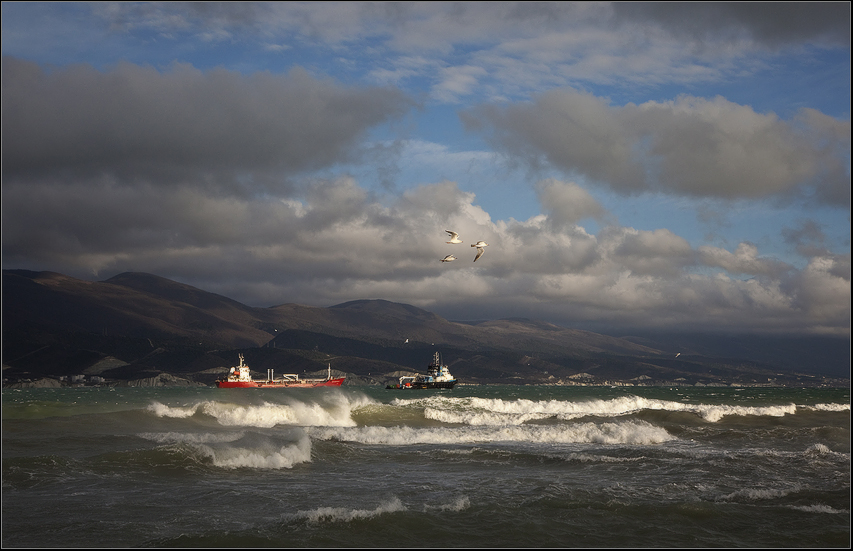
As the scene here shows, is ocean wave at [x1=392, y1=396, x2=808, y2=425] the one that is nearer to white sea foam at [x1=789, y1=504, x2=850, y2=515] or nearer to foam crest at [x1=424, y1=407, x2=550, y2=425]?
foam crest at [x1=424, y1=407, x2=550, y2=425]

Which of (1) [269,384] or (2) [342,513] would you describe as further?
(1) [269,384]

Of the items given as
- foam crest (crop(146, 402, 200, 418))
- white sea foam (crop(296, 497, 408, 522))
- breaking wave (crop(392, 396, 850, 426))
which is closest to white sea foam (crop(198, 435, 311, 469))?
white sea foam (crop(296, 497, 408, 522))

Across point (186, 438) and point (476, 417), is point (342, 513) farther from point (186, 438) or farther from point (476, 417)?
point (476, 417)

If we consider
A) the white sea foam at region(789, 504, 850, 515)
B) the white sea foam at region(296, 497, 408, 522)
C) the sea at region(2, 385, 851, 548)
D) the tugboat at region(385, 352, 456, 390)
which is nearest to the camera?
the sea at region(2, 385, 851, 548)

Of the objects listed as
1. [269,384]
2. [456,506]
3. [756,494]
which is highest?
[756,494]

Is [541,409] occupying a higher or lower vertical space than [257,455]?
lower

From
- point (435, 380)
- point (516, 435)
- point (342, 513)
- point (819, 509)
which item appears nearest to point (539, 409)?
point (516, 435)

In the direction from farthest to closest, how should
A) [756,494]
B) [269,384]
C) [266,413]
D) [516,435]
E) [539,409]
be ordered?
[269,384] < [539,409] < [266,413] < [516,435] < [756,494]
